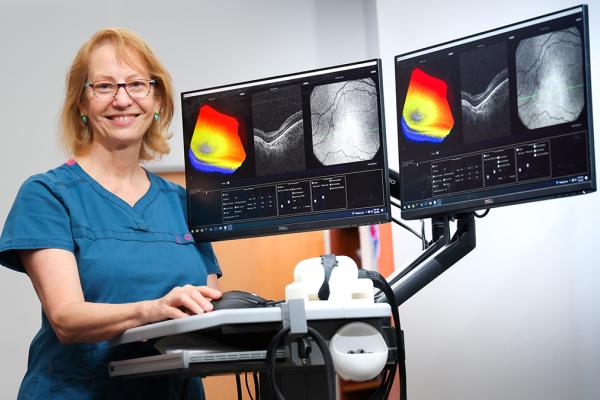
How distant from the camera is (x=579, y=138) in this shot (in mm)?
1613

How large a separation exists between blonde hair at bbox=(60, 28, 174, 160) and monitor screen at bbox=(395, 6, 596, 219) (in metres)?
0.50

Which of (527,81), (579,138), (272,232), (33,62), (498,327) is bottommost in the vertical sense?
(498,327)

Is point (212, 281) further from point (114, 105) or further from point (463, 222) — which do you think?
point (463, 222)

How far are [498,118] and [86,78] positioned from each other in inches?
32.6

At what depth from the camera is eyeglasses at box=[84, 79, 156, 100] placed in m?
1.74

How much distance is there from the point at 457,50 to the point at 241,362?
2.70 feet

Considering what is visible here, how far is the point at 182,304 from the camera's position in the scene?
1373 mm

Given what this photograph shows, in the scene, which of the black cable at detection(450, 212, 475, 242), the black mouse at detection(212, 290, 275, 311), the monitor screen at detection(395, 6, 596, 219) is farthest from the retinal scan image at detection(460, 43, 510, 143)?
the black mouse at detection(212, 290, 275, 311)

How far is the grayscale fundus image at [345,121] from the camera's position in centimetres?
180

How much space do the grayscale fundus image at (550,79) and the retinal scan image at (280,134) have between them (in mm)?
462

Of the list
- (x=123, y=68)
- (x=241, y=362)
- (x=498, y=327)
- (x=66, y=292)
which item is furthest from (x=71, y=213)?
(x=498, y=327)

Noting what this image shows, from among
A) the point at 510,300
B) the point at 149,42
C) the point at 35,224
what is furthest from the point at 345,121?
the point at 149,42

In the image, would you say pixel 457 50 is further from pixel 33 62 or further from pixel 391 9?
pixel 33 62

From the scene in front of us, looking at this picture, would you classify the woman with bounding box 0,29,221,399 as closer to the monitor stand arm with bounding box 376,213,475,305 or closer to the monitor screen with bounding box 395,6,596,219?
the monitor stand arm with bounding box 376,213,475,305
